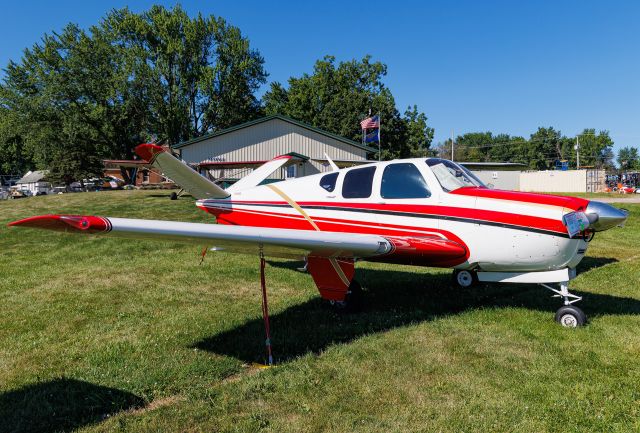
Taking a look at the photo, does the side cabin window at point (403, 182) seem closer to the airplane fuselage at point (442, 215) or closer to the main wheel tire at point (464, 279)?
the airplane fuselage at point (442, 215)

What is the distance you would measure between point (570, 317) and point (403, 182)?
2.70 m

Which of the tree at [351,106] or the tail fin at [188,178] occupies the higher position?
the tree at [351,106]

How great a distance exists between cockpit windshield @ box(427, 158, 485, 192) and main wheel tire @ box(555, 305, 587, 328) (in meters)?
1.96

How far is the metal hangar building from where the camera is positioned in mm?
26984

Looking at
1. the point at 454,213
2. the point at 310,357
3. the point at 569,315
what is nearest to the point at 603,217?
the point at 569,315

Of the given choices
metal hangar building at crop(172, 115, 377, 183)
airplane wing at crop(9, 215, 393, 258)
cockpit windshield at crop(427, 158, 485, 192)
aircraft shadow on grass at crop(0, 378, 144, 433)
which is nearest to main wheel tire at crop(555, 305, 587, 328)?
cockpit windshield at crop(427, 158, 485, 192)

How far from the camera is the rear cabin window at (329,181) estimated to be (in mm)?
6691

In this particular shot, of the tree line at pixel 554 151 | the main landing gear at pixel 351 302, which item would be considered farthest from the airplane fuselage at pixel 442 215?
the tree line at pixel 554 151

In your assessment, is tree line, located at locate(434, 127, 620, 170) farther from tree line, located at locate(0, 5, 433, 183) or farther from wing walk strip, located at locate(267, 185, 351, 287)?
wing walk strip, located at locate(267, 185, 351, 287)

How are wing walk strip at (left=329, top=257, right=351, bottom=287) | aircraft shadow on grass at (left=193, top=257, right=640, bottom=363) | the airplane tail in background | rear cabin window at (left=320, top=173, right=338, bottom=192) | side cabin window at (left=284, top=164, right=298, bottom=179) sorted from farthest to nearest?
side cabin window at (left=284, top=164, right=298, bottom=179), the airplane tail in background, rear cabin window at (left=320, top=173, right=338, bottom=192), wing walk strip at (left=329, top=257, right=351, bottom=287), aircraft shadow on grass at (left=193, top=257, right=640, bottom=363)

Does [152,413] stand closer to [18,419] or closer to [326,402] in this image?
[18,419]

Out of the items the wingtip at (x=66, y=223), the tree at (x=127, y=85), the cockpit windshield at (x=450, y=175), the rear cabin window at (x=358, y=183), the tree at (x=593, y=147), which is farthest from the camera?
the tree at (x=593, y=147)

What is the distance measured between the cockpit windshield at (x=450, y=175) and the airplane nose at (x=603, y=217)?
1.50 meters

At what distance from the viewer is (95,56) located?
134ft
